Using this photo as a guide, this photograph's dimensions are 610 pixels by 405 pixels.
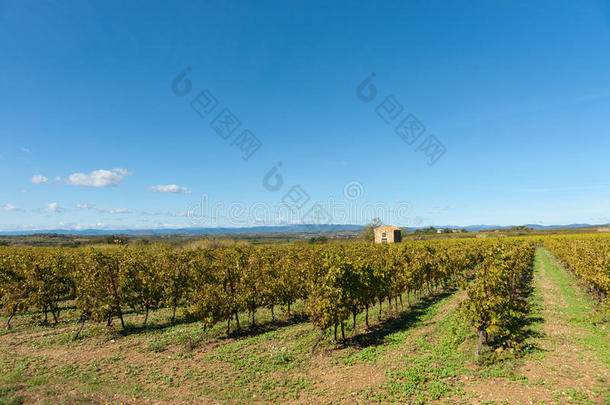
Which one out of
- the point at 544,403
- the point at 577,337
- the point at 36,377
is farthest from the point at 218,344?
the point at 577,337

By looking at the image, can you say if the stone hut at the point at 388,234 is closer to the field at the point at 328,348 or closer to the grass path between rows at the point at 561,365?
the field at the point at 328,348

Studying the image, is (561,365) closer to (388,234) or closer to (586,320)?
(586,320)

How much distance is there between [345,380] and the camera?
11.3 m

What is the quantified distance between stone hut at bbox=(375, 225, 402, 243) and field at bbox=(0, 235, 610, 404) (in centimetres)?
7070

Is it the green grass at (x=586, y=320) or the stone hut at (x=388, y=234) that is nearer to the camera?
the green grass at (x=586, y=320)

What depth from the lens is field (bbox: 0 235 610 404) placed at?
400 inches

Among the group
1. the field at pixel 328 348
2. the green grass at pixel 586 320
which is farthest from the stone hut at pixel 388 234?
the field at pixel 328 348

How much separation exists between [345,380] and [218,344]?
8.19m

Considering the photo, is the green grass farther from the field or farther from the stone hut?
the stone hut

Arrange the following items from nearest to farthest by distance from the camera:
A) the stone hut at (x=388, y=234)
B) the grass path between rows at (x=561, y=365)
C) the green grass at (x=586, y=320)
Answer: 1. the grass path between rows at (x=561, y=365)
2. the green grass at (x=586, y=320)
3. the stone hut at (x=388, y=234)

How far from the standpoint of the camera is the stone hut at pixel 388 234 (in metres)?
92.9

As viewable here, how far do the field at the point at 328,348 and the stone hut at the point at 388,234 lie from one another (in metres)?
70.7

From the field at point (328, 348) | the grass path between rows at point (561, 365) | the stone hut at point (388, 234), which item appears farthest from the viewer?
the stone hut at point (388, 234)

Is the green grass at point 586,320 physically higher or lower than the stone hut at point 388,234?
lower
